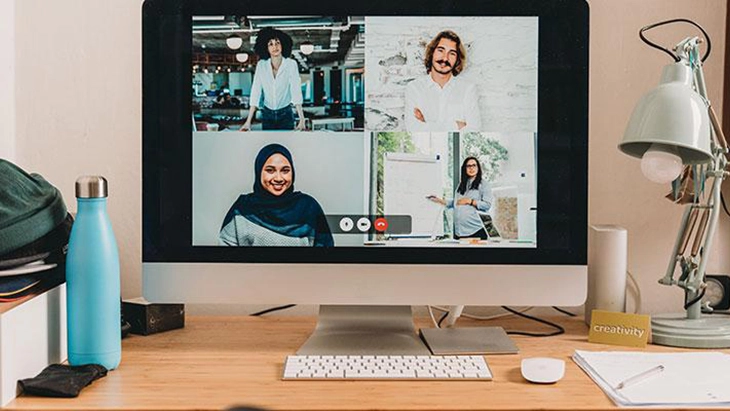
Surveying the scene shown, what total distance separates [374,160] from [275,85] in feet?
0.61

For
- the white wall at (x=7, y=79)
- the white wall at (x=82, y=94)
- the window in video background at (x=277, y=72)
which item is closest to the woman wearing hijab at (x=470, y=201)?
the window in video background at (x=277, y=72)

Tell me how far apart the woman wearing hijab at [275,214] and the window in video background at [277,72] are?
58mm

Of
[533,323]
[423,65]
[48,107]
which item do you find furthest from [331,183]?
[48,107]

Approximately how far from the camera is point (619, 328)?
1340mm

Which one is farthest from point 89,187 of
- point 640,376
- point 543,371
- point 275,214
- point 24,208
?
point 640,376

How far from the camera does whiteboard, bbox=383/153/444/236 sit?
129 cm

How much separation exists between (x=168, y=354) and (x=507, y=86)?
2.12ft

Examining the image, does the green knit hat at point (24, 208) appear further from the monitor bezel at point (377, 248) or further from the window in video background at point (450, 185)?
the window in video background at point (450, 185)

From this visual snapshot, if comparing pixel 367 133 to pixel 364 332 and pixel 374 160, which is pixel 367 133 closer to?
→ pixel 374 160

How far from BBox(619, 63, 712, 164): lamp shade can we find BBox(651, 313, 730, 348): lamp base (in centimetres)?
26

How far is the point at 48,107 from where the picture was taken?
158 cm

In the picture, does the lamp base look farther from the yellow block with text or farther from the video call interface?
the video call interface

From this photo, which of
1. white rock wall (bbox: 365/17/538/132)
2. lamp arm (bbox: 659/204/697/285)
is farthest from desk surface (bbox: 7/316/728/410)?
white rock wall (bbox: 365/17/538/132)

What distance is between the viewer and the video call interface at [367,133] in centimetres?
129
